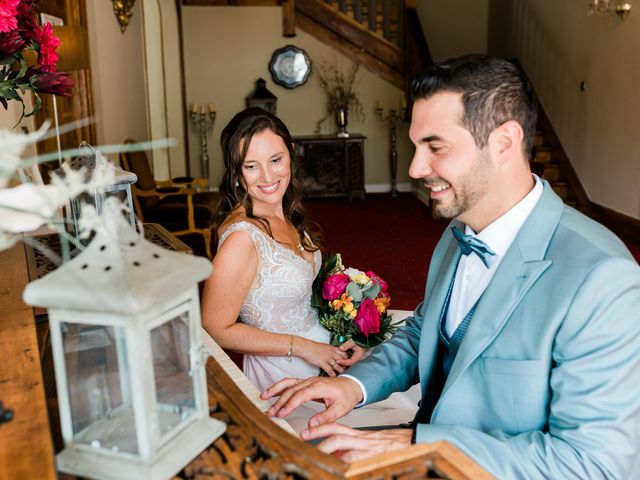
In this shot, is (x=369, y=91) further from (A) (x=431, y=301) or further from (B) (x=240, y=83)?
(A) (x=431, y=301)

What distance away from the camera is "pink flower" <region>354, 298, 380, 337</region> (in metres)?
2.31

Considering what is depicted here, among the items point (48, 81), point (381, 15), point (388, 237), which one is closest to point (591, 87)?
point (388, 237)

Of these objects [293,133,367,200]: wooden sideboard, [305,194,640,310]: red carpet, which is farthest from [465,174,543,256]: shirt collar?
[293,133,367,200]: wooden sideboard

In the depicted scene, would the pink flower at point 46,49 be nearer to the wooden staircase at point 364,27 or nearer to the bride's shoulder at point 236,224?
the bride's shoulder at point 236,224

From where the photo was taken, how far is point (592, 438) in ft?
4.26

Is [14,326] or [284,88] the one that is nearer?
[14,326]

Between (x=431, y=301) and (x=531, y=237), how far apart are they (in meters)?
0.39

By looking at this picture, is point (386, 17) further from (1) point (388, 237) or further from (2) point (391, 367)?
(2) point (391, 367)

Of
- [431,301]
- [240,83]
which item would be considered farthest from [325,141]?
[431,301]

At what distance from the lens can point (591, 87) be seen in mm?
7512

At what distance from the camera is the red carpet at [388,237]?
19.8 ft

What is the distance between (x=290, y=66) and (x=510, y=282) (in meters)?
9.48

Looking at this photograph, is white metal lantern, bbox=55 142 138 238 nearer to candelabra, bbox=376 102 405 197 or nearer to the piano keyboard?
the piano keyboard

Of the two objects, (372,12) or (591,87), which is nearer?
(591,87)
